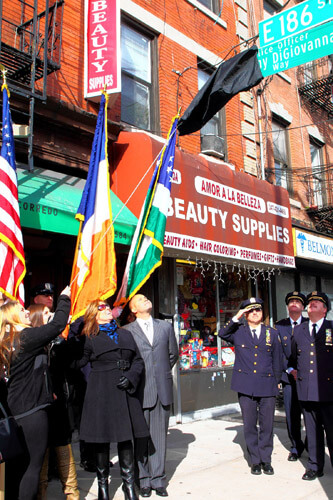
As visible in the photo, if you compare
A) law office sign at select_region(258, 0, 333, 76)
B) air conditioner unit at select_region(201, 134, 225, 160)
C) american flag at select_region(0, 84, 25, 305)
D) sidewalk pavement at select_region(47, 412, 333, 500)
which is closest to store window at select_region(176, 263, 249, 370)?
sidewalk pavement at select_region(47, 412, 333, 500)

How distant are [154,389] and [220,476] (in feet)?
4.42

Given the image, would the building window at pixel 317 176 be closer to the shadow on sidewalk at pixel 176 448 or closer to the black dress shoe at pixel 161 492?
the shadow on sidewalk at pixel 176 448

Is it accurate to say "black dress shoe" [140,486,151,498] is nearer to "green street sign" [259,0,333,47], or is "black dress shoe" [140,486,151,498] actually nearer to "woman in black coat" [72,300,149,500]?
"woman in black coat" [72,300,149,500]

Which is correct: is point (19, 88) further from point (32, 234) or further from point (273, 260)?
point (273, 260)

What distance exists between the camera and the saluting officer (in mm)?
5363

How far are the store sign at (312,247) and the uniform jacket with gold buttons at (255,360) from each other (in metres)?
5.43

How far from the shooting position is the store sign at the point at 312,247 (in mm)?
10930

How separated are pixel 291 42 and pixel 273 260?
4.20 m

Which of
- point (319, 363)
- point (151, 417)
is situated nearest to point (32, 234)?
point (151, 417)

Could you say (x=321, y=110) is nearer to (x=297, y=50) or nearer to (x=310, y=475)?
(x=297, y=50)

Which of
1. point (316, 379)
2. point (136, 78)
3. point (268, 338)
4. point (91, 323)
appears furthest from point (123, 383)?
point (136, 78)

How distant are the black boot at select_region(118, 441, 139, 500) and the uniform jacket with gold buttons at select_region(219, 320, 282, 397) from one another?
1.70 meters

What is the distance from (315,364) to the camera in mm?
5395

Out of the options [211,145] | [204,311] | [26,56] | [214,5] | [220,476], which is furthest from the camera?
[214,5]
